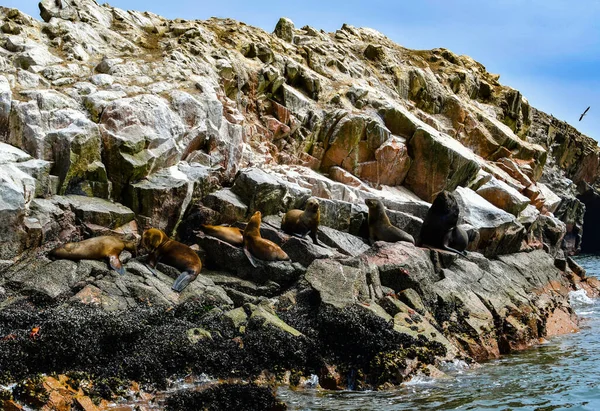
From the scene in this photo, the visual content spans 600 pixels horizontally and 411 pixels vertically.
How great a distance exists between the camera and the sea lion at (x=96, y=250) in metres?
10.3

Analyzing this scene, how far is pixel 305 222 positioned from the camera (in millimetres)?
13648

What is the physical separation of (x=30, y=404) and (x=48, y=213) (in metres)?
5.57

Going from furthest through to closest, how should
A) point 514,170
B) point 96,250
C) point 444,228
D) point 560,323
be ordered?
point 514,170 → point 444,228 → point 560,323 → point 96,250

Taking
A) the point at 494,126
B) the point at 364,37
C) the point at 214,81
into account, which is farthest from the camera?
the point at 364,37

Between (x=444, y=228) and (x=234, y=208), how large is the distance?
522 centimetres

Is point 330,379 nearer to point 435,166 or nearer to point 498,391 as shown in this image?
point 498,391

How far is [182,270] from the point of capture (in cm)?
1101

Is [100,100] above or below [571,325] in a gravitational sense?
above

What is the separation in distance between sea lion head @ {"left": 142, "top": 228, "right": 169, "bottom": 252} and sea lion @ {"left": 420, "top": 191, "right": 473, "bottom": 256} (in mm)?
6718

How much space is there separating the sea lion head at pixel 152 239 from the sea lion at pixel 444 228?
6718 millimetres

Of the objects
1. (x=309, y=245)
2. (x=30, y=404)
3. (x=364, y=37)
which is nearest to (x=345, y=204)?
(x=309, y=245)

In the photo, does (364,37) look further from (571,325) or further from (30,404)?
(30,404)

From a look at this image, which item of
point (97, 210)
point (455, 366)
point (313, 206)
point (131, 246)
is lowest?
point (455, 366)

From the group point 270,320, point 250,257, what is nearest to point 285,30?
point 250,257
